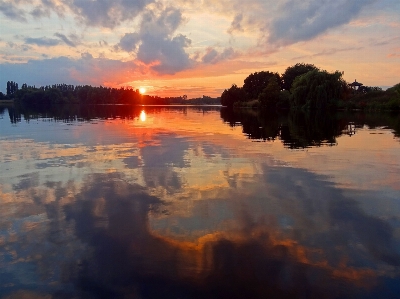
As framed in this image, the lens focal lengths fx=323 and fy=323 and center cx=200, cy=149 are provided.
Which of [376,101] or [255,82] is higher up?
[255,82]

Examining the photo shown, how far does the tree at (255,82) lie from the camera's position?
118m

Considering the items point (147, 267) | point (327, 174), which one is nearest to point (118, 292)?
point (147, 267)

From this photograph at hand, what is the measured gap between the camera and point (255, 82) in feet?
398

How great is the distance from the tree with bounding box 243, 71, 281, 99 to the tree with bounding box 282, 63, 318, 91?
19.3ft

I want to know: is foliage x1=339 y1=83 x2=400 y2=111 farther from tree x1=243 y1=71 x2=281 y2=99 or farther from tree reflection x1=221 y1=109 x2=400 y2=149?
tree x1=243 y1=71 x2=281 y2=99

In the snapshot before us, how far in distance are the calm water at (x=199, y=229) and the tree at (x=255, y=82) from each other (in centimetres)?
10624

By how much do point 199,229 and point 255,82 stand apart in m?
119

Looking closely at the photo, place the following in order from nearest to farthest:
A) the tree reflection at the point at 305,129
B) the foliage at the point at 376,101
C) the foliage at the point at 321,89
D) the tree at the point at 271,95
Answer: the tree reflection at the point at 305,129, the foliage at the point at 376,101, the foliage at the point at 321,89, the tree at the point at 271,95

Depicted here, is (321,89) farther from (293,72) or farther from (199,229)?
(199,229)

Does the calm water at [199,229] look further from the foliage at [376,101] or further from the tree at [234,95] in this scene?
the tree at [234,95]

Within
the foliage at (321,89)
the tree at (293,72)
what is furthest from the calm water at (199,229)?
the tree at (293,72)

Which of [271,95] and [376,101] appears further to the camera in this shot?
[271,95]

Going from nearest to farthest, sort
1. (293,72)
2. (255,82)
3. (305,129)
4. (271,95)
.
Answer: (305,129), (271,95), (293,72), (255,82)

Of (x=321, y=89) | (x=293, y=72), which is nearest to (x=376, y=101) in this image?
(x=321, y=89)
